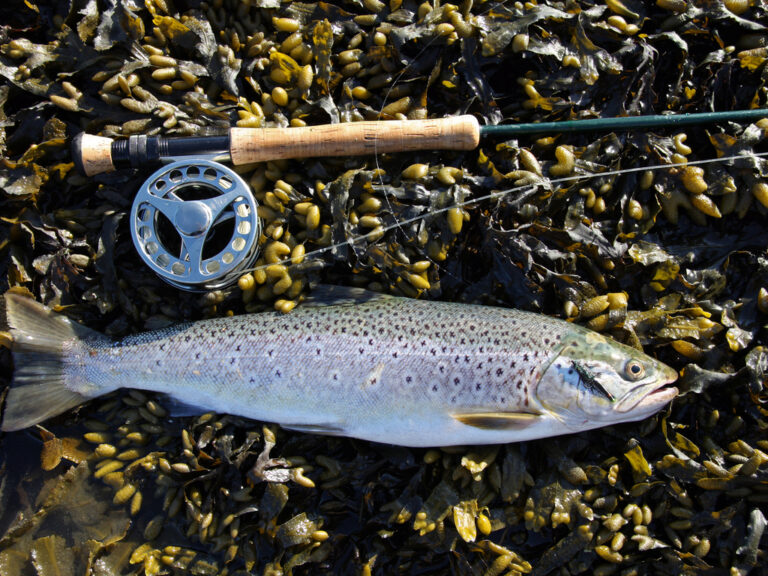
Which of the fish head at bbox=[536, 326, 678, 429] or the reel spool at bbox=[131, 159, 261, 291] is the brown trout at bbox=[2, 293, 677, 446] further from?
the reel spool at bbox=[131, 159, 261, 291]

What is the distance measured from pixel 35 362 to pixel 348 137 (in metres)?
2.50

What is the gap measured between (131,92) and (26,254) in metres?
1.30

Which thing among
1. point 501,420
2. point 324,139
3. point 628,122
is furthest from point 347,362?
point 628,122

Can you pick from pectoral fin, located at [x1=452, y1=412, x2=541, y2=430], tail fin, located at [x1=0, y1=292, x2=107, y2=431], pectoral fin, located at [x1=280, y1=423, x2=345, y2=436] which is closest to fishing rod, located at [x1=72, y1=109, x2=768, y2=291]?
tail fin, located at [x1=0, y1=292, x2=107, y2=431]

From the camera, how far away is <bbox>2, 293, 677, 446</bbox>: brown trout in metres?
3.04

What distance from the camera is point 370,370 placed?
314 cm

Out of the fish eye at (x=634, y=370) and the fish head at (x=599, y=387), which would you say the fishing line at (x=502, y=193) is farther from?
the fish eye at (x=634, y=370)

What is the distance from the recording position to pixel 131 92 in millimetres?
3451

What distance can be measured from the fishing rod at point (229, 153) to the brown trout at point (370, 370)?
46 cm

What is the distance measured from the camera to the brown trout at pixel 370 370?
304 cm

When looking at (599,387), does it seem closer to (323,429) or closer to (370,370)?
(370,370)

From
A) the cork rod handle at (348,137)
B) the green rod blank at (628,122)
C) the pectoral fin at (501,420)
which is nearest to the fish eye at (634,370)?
the pectoral fin at (501,420)

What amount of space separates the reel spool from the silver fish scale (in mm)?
350

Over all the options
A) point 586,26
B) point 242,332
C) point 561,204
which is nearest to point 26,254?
point 242,332
